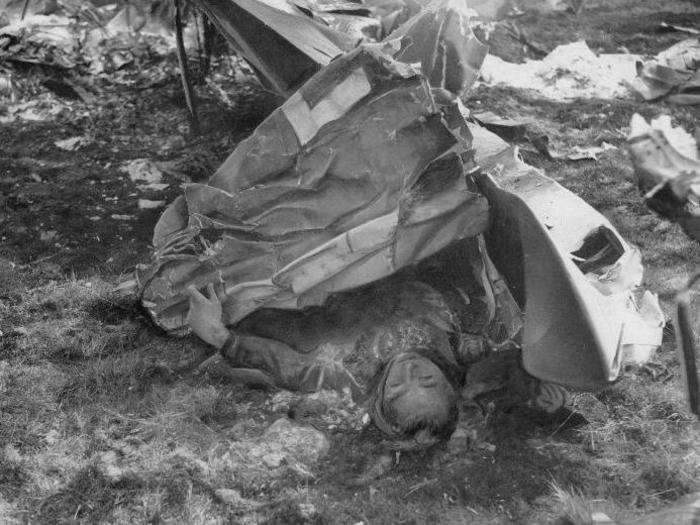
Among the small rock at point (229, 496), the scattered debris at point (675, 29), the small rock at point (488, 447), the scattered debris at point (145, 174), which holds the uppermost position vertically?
the scattered debris at point (675, 29)

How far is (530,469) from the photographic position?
2.63m

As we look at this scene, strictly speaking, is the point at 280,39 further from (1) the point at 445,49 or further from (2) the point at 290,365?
(2) the point at 290,365

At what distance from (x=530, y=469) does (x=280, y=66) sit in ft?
8.11

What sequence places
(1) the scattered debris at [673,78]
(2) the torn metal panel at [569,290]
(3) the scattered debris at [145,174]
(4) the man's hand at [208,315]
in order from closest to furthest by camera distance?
(2) the torn metal panel at [569,290] < (4) the man's hand at [208,315] < (3) the scattered debris at [145,174] < (1) the scattered debris at [673,78]

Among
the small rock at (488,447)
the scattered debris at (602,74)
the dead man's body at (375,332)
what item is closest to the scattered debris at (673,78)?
the scattered debris at (602,74)

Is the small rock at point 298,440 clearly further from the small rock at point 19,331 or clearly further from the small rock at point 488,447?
the small rock at point 19,331

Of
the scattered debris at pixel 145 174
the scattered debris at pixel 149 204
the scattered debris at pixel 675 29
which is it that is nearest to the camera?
the scattered debris at pixel 149 204

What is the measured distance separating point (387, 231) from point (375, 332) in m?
0.52

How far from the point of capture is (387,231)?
2760mm

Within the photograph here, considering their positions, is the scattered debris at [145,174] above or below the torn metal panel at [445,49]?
below

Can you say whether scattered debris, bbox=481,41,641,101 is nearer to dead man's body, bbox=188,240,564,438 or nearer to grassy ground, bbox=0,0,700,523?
grassy ground, bbox=0,0,700,523

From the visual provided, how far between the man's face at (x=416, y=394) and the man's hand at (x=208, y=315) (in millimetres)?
858

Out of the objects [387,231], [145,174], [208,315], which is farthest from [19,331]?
[387,231]

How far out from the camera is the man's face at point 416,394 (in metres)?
2.58
